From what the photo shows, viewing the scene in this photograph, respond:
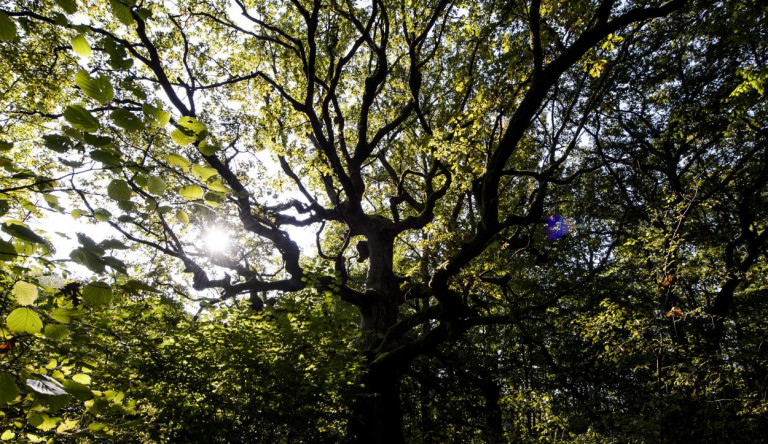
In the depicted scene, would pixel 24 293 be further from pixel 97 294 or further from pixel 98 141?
pixel 98 141

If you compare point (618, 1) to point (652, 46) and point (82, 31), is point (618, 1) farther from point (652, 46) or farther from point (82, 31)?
point (82, 31)

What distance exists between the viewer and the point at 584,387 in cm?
1003

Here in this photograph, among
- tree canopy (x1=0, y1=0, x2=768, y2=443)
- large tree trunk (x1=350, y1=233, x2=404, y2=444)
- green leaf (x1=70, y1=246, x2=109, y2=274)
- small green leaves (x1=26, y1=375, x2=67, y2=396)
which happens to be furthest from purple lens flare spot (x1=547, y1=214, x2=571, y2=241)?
small green leaves (x1=26, y1=375, x2=67, y2=396)

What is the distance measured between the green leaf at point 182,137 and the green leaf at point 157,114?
0.05 metres

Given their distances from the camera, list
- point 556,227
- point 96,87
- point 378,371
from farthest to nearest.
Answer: point 556,227 < point 378,371 < point 96,87

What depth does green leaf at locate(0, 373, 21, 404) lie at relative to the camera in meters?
1.01

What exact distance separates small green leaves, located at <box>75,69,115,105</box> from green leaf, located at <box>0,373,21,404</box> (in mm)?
841

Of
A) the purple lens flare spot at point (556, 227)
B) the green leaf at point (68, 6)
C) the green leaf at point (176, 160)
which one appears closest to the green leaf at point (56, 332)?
the green leaf at point (176, 160)

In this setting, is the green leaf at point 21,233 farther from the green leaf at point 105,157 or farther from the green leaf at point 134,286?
the green leaf at point 134,286

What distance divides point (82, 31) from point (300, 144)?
9.80 meters

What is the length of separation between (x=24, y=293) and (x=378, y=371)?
242 inches

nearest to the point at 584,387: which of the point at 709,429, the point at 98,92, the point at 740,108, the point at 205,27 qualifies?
the point at 709,429

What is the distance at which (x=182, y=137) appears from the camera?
53.0 inches

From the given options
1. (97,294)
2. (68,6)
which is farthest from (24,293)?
(68,6)
